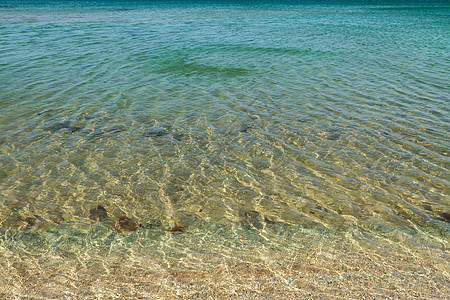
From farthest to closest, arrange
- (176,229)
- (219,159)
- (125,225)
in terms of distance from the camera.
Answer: (219,159), (125,225), (176,229)

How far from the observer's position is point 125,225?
6586mm

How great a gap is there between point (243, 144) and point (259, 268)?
15.8 ft

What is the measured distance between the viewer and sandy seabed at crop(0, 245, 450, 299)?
16.1 ft

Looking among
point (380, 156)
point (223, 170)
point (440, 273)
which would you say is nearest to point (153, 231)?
point (223, 170)

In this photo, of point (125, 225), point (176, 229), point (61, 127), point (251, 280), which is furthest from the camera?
point (61, 127)

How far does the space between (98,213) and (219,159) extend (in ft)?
11.0

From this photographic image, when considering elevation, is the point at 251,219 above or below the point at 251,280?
below

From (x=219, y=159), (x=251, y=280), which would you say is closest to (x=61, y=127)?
(x=219, y=159)

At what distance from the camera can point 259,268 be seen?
5.42m

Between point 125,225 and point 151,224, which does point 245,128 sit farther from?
point 125,225

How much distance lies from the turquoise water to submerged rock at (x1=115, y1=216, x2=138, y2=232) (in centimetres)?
6

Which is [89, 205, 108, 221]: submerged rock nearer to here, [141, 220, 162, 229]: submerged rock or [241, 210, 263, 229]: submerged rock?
[141, 220, 162, 229]: submerged rock

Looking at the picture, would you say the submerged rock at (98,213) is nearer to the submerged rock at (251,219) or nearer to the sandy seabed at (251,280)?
the sandy seabed at (251,280)

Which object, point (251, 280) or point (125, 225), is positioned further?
point (125, 225)
